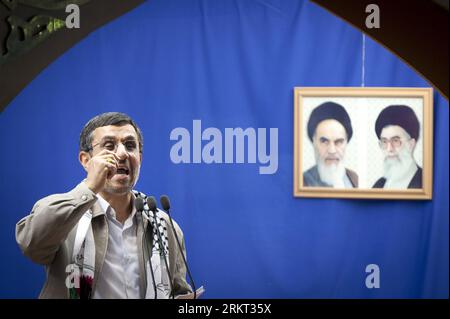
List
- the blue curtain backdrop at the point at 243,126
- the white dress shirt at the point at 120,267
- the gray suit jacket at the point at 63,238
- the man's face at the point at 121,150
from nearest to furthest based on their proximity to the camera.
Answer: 1. the gray suit jacket at the point at 63,238
2. the white dress shirt at the point at 120,267
3. the man's face at the point at 121,150
4. the blue curtain backdrop at the point at 243,126

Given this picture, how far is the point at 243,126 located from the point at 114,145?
546mm

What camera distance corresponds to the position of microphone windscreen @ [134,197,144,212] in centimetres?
212

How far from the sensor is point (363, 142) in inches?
101

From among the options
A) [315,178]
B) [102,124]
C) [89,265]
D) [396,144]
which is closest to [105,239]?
[89,265]

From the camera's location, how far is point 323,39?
8.57ft

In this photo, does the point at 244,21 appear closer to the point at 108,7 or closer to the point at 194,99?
the point at 194,99

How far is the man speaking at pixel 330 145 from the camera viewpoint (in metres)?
2.58

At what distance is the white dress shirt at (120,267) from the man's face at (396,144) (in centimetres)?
109

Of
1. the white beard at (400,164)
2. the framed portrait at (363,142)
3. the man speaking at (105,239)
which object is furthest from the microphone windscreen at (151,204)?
the white beard at (400,164)

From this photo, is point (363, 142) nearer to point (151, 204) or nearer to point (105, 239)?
point (151, 204)

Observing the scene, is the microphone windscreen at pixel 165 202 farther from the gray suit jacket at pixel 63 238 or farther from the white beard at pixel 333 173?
the white beard at pixel 333 173

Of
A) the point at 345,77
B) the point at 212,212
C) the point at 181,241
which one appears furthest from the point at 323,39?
the point at 181,241

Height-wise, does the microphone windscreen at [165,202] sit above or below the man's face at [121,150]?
below

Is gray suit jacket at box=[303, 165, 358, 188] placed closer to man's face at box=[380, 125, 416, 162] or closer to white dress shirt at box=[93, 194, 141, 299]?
man's face at box=[380, 125, 416, 162]
